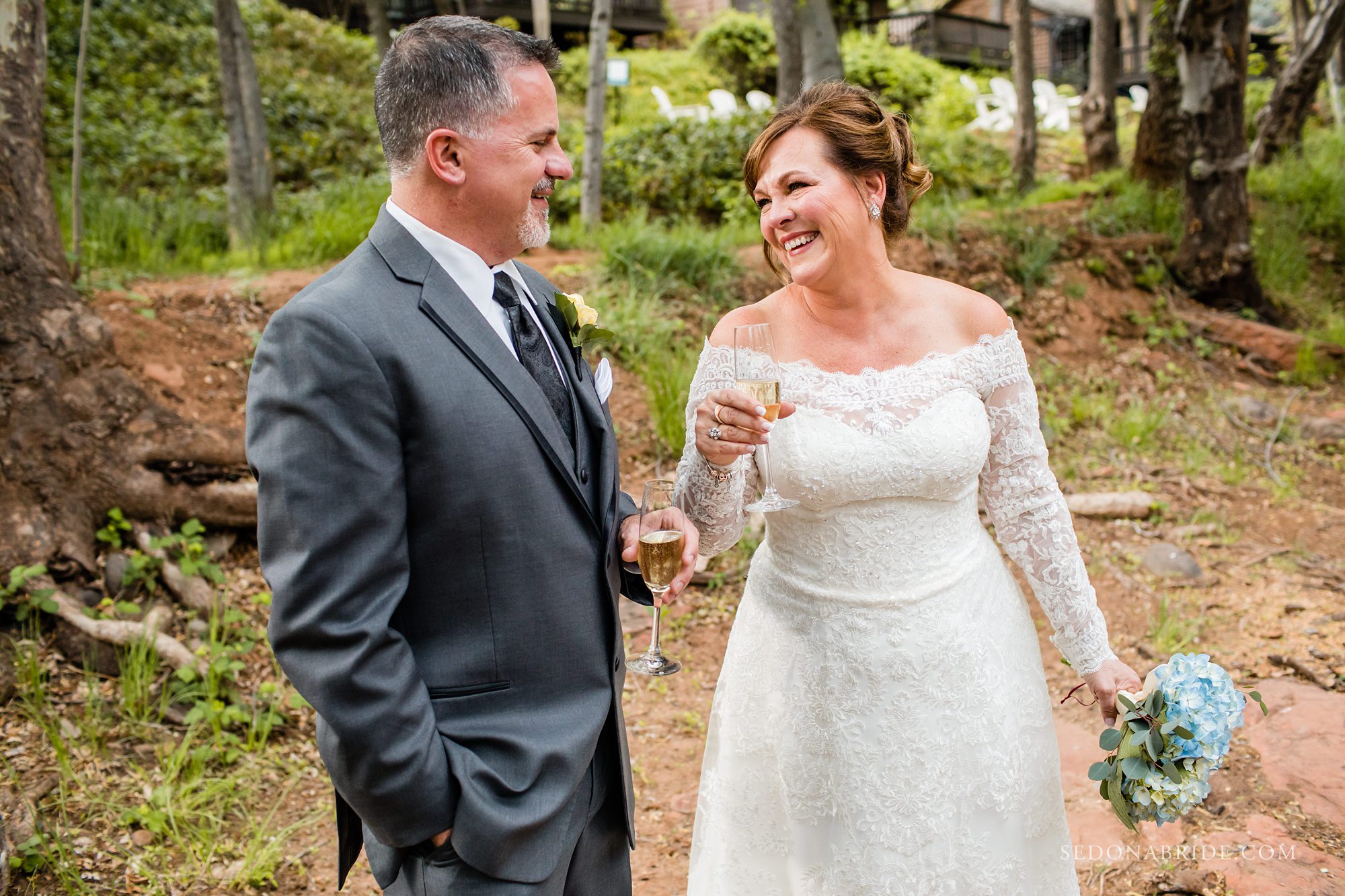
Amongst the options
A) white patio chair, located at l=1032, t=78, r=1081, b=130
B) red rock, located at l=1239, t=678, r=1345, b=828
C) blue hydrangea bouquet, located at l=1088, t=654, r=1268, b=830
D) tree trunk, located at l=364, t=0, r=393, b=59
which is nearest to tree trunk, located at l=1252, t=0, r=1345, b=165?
red rock, located at l=1239, t=678, r=1345, b=828

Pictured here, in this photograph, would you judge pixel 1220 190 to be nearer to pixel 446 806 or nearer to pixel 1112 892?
pixel 1112 892

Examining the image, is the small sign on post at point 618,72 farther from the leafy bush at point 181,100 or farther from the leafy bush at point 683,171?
the leafy bush at point 181,100

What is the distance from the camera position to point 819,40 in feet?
29.5

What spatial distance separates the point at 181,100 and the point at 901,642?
47.2 ft

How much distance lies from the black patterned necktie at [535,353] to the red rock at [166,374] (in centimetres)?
374

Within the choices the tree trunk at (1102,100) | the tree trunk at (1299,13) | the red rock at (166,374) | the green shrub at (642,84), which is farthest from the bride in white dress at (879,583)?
the tree trunk at (1299,13)

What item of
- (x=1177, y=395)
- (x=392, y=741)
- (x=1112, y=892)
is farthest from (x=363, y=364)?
(x=1177, y=395)

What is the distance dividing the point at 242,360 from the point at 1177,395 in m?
7.04

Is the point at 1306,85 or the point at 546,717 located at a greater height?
the point at 1306,85

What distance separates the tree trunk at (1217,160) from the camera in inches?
318

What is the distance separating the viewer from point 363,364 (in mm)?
1612

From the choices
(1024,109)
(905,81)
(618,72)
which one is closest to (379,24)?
(618,72)

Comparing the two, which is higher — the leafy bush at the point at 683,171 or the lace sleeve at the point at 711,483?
the leafy bush at the point at 683,171

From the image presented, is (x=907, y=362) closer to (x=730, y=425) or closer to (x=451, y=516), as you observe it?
(x=730, y=425)
